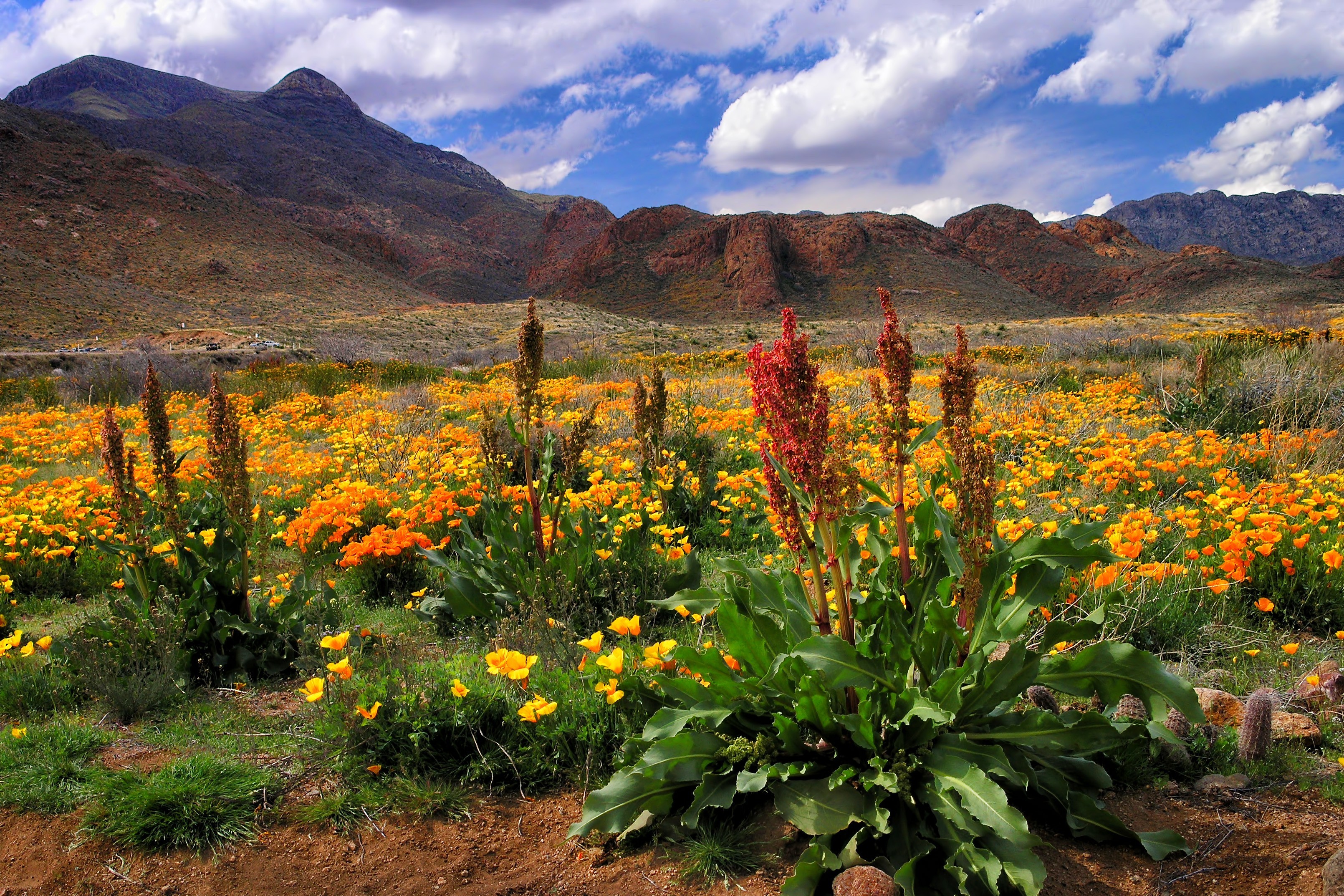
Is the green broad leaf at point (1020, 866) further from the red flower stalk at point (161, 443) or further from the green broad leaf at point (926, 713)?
the red flower stalk at point (161, 443)

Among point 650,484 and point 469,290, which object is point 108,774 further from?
point 469,290

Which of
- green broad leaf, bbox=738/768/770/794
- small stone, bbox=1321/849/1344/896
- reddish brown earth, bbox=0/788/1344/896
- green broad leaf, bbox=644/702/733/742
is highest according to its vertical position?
green broad leaf, bbox=644/702/733/742

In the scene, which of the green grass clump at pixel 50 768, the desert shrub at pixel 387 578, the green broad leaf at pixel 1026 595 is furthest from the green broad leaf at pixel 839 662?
the desert shrub at pixel 387 578

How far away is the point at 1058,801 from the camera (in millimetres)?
2221

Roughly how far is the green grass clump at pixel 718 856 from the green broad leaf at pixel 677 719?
319 mm

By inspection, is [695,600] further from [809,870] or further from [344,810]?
[344,810]

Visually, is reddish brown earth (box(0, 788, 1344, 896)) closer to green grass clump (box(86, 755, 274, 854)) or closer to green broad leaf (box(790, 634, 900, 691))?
green grass clump (box(86, 755, 274, 854))

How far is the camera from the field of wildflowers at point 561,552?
2.67m

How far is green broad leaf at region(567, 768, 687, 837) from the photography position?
2193 millimetres

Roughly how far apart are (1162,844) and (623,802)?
1599 millimetres

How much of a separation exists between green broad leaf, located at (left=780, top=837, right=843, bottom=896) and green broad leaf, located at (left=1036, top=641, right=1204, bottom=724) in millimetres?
899

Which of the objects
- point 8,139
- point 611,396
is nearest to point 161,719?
point 611,396

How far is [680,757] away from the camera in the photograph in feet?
7.43

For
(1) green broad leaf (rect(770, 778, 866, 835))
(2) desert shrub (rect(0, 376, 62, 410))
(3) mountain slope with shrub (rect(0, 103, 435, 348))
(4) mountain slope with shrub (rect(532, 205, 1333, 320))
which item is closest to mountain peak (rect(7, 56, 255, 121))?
(3) mountain slope with shrub (rect(0, 103, 435, 348))
